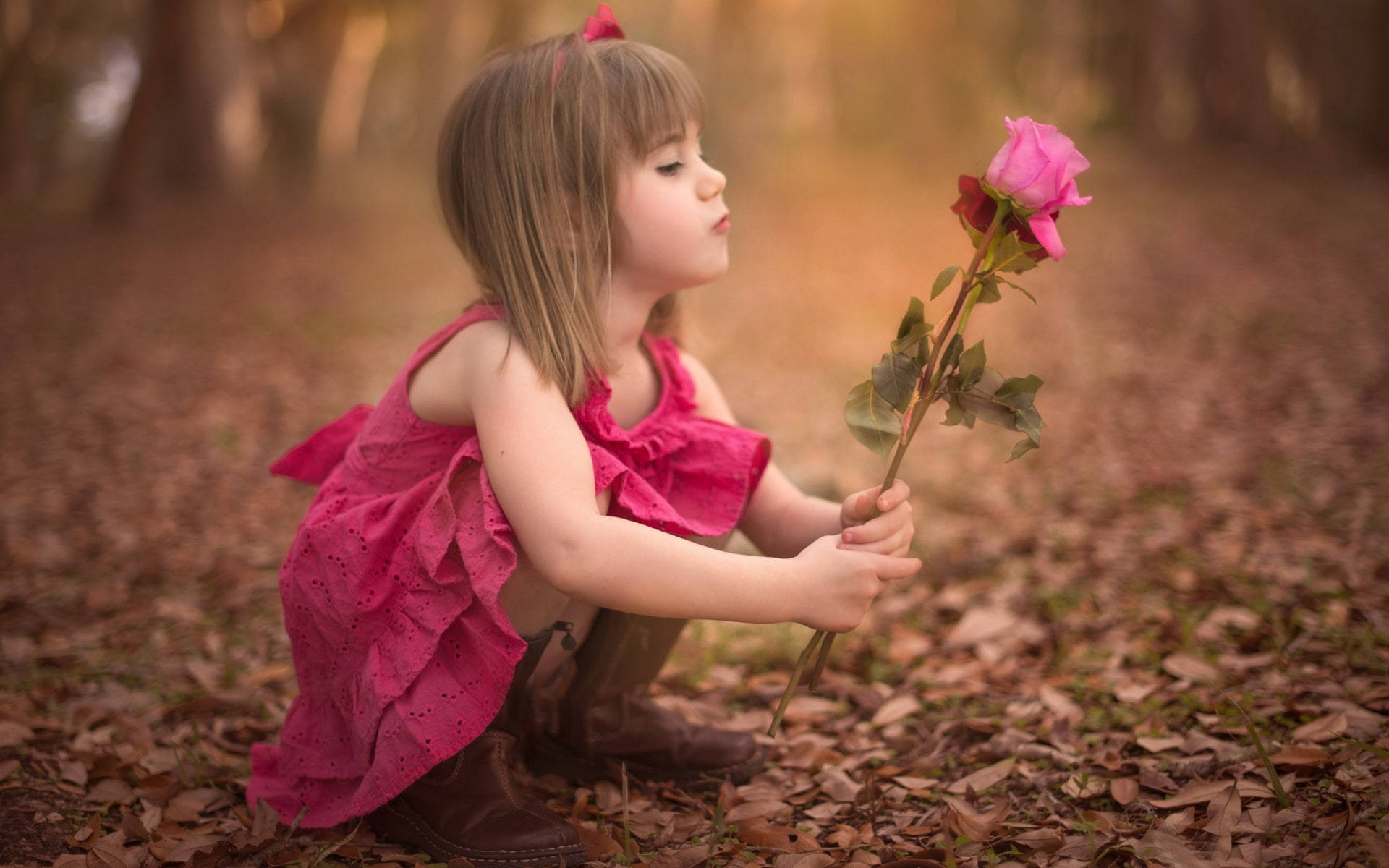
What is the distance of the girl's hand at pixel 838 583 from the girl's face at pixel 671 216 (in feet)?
1.78

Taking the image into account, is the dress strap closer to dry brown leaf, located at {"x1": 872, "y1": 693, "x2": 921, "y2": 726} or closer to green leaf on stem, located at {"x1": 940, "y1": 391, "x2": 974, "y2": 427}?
green leaf on stem, located at {"x1": 940, "y1": 391, "x2": 974, "y2": 427}

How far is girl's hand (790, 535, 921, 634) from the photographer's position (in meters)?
1.52

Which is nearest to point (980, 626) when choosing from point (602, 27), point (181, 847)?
point (602, 27)

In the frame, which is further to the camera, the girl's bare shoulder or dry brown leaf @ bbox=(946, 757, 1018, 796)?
dry brown leaf @ bbox=(946, 757, 1018, 796)

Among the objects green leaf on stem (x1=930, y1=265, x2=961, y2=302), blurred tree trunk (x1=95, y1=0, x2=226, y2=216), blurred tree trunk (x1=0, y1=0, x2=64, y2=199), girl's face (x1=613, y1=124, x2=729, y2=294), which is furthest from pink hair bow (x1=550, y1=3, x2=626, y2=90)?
blurred tree trunk (x1=0, y1=0, x2=64, y2=199)

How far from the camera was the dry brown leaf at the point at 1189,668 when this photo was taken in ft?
7.13

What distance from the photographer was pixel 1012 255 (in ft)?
4.74

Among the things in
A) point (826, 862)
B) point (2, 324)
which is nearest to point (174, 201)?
point (2, 324)

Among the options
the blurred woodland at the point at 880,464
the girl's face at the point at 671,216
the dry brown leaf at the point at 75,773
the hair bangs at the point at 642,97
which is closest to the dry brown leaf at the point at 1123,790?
the blurred woodland at the point at 880,464

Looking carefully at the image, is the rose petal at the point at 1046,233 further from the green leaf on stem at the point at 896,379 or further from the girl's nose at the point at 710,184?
the girl's nose at the point at 710,184

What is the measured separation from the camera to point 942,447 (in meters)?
4.79

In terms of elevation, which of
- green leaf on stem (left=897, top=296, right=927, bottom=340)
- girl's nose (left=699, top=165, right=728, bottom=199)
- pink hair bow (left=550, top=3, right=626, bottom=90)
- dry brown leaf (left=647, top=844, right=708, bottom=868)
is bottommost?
dry brown leaf (left=647, top=844, right=708, bottom=868)

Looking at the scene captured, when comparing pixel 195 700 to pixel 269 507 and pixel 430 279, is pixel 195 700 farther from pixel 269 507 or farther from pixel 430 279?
pixel 430 279

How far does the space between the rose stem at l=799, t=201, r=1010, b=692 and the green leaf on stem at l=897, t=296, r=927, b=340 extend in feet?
0.15
